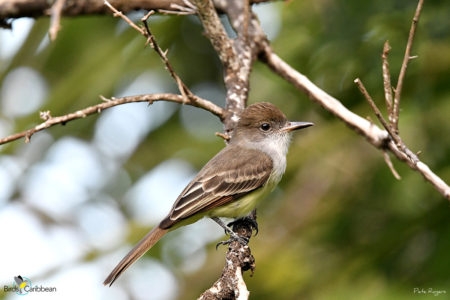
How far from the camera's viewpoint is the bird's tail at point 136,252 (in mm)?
4059

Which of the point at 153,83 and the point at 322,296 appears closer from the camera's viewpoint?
the point at 322,296

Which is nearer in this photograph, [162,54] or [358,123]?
[162,54]

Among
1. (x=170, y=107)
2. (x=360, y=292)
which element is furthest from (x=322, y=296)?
(x=170, y=107)

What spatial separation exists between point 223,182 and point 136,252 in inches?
33.6

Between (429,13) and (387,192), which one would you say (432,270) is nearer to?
(387,192)

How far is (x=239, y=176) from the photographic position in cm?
472

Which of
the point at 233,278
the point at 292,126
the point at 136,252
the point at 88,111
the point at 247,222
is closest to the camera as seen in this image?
the point at 233,278

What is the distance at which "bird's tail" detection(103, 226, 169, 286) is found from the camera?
4.06 m

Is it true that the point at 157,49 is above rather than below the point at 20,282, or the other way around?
above

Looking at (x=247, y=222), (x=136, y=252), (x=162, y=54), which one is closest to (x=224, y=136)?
(x=247, y=222)

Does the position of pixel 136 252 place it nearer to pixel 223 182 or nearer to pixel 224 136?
pixel 223 182

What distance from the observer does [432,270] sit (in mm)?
4070

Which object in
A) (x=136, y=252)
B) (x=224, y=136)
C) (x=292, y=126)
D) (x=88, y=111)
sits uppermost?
(x=292, y=126)

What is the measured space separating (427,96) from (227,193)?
5.25 ft
